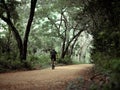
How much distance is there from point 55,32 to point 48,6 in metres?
6.27

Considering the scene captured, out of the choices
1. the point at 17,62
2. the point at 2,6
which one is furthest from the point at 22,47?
the point at 2,6

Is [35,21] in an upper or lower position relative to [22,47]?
upper

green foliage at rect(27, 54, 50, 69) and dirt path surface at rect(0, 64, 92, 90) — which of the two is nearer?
dirt path surface at rect(0, 64, 92, 90)

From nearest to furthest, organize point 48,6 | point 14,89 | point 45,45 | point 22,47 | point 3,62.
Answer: point 14,89 < point 3,62 < point 22,47 < point 48,6 < point 45,45

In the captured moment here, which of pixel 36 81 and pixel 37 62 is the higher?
pixel 37 62

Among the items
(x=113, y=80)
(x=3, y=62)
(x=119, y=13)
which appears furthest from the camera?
(x=3, y=62)

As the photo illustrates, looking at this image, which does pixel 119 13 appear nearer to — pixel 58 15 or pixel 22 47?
pixel 22 47

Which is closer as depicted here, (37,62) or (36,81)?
(36,81)

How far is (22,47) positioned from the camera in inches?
890

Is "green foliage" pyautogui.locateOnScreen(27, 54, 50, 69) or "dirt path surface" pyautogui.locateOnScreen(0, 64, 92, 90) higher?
"green foliage" pyautogui.locateOnScreen(27, 54, 50, 69)

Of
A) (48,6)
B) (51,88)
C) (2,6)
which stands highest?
(48,6)

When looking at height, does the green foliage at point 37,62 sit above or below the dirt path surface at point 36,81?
above

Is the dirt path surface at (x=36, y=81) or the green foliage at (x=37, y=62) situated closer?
the dirt path surface at (x=36, y=81)

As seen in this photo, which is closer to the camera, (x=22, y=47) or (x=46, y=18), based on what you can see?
(x=22, y=47)
